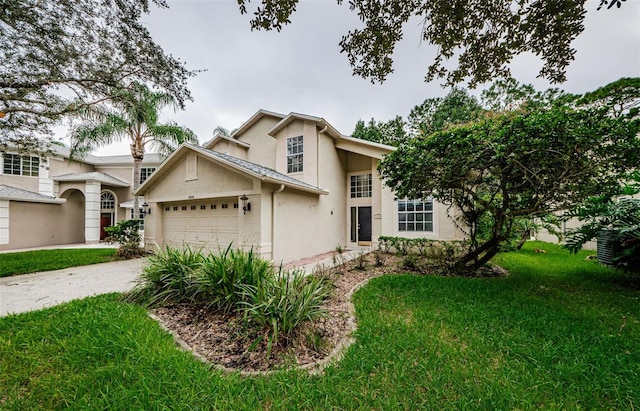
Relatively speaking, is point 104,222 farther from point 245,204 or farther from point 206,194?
point 245,204

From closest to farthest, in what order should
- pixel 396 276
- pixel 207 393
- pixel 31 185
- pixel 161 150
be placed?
pixel 207 393, pixel 396 276, pixel 161 150, pixel 31 185

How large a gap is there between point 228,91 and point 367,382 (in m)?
13.1

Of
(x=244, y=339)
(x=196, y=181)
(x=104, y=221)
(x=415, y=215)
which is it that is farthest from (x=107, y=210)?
(x=415, y=215)

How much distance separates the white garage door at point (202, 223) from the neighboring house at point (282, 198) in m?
0.04

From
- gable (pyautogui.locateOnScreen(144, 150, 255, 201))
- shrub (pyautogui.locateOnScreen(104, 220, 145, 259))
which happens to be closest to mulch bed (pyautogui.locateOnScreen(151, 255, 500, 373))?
gable (pyautogui.locateOnScreen(144, 150, 255, 201))

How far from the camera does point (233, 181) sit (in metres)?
8.36

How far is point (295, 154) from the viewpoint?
39.6ft

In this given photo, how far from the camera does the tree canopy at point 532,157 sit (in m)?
4.33

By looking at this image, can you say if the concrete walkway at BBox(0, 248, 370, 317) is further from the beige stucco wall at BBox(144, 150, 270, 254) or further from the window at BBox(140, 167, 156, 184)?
the window at BBox(140, 167, 156, 184)

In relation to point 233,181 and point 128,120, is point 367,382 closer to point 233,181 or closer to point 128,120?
Result: point 233,181

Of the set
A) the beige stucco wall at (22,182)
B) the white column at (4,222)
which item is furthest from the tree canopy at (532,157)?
the beige stucco wall at (22,182)

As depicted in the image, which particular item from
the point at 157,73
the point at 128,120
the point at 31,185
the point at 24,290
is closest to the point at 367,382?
the point at 24,290

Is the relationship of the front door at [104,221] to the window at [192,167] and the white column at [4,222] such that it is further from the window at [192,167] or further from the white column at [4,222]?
the window at [192,167]

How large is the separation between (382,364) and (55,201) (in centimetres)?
2099
